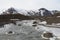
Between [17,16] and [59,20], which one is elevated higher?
[59,20]

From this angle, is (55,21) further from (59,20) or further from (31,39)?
(31,39)

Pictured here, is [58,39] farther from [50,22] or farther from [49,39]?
[50,22]

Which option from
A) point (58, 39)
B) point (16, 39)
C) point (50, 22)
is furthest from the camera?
point (50, 22)

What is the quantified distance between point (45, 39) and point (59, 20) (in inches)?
694

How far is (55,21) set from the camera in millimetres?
41312

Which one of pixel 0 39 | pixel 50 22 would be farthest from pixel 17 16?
pixel 0 39

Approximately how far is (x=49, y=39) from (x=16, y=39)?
5036 millimetres

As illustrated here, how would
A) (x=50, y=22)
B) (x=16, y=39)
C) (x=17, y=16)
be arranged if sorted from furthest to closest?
(x=17, y=16)
(x=50, y=22)
(x=16, y=39)

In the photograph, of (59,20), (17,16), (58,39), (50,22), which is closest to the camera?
(58,39)

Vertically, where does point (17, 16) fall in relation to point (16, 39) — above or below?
below

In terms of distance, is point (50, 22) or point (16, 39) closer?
point (16, 39)

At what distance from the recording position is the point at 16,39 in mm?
24688

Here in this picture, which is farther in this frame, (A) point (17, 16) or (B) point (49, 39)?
(A) point (17, 16)

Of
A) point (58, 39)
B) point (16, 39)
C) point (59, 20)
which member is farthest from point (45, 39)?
point (59, 20)
